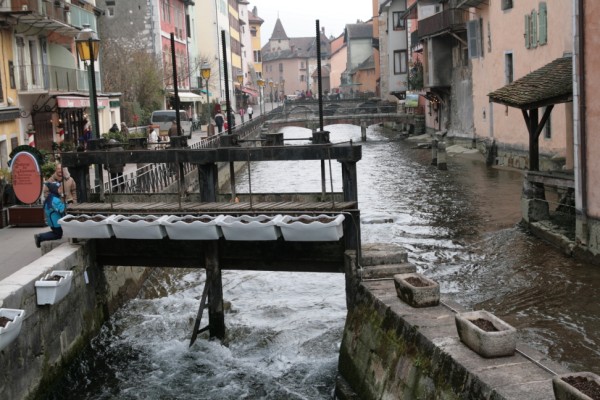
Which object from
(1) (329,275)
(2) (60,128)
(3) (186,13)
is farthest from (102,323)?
(3) (186,13)

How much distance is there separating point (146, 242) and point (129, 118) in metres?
34.1

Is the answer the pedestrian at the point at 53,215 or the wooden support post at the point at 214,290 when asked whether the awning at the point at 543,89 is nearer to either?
the wooden support post at the point at 214,290

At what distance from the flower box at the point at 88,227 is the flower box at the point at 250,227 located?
68.0 inches

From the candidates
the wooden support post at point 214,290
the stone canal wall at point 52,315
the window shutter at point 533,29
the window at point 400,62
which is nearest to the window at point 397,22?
the window at point 400,62

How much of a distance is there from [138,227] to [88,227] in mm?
767

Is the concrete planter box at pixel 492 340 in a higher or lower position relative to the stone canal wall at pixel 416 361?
higher

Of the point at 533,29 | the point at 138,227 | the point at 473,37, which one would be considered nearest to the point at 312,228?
the point at 138,227

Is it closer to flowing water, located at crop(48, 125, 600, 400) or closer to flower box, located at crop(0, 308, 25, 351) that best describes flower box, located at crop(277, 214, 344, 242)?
flowing water, located at crop(48, 125, 600, 400)

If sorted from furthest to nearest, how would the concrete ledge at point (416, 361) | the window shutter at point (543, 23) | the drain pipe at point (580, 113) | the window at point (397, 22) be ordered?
1. the window at point (397, 22)
2. the window shutter at point (543, 23)
3. the drain pipe at point (580, 113)
4. the concrete ledge at point (416, 361)

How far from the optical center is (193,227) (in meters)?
10.4

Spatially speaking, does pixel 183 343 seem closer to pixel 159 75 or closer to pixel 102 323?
pixel 102 323

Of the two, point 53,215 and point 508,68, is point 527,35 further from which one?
point 53,215

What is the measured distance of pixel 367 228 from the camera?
2102 centimetres

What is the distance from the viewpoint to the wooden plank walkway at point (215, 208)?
1044cm
